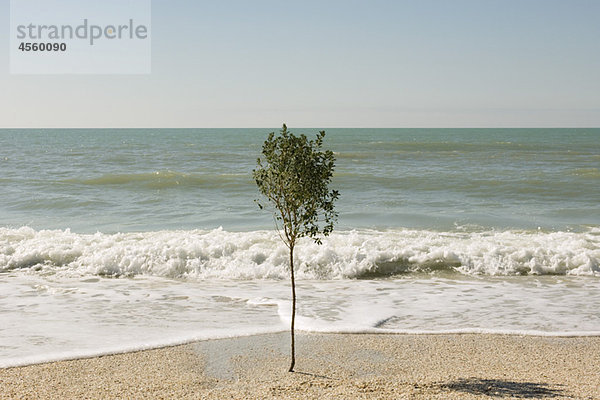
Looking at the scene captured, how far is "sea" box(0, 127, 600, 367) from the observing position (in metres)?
9.01

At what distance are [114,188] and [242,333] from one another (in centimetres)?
1969

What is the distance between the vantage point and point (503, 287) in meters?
11.6

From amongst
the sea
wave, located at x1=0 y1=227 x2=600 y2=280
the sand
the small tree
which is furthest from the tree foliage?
wave, located at x1=0 y1=227 x2=600 y2=280

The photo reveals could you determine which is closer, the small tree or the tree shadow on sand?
the tree shadow on sand

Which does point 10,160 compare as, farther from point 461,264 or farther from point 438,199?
point 461,264

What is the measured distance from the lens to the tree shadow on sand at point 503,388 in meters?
5.97

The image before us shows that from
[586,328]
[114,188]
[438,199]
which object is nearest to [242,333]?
[586,328]

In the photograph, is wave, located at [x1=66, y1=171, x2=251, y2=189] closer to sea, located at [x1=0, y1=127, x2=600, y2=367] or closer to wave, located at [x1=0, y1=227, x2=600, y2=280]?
sea, located at [x1=0, y1=127, x2=600, y2=367]

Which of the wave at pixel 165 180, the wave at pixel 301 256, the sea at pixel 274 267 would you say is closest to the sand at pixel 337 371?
the sea at pixel 274 267

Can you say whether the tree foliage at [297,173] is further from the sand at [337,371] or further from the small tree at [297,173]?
the sand at [337,371]

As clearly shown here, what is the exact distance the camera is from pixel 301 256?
533 inches

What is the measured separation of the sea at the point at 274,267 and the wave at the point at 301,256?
4 cm

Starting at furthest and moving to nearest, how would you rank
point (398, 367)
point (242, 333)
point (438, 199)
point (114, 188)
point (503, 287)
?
1. point (114, 188)
2. point (438, 199)
3. point (503, 287)
4. point (242, 333)
5. point (398, 367)

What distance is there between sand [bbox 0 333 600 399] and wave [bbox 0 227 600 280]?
468 cm
